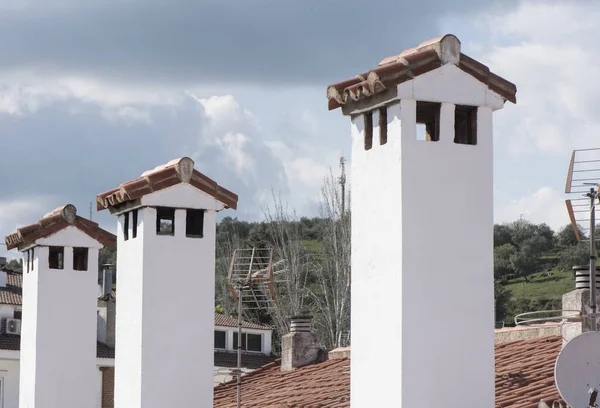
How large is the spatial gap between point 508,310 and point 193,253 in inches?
1469

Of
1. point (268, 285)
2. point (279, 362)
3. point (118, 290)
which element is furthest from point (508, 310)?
point (118, 290)

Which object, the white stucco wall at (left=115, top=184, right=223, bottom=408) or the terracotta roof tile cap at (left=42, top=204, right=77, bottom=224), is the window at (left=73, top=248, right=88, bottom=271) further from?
the white stucco wall at (left=115, top=184, right=223, bottom=408)

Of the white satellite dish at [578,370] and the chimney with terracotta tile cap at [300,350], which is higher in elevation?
the white satellite dish at [578,370]

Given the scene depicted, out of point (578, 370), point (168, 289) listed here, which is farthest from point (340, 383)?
point (578, 370)

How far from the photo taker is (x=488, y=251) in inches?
307

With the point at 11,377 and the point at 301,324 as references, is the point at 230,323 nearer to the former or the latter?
the point at 11,377

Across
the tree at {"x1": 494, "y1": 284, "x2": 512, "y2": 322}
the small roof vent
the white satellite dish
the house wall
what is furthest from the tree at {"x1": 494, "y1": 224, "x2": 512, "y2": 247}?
the white satellite dish

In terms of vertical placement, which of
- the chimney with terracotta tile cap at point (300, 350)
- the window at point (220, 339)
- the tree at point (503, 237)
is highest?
the tree at point (503, 237)

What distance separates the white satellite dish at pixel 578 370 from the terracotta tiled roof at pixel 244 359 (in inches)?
1028

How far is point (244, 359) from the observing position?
37.2 m

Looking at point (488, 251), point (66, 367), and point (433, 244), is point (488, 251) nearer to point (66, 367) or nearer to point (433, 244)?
point (433, 244)

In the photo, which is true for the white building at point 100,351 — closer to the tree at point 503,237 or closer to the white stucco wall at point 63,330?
the white stucco wall at point 63,330

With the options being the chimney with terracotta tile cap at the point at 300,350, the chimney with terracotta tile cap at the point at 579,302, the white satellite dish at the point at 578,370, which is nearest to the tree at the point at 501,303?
the chimney with terracotta tile cap at the point at 300,350

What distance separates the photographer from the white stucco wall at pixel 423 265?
24.6ft
